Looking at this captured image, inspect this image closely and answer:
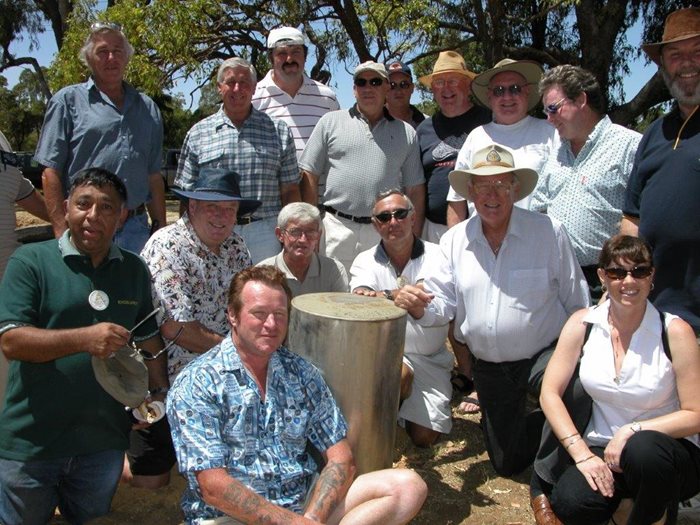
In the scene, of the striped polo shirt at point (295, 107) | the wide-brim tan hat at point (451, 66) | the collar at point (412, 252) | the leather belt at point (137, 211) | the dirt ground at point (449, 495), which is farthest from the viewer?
the striped polo shirt at point (295, 107)

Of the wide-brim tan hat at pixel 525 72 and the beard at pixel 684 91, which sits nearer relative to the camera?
the beard at pixel 684 91

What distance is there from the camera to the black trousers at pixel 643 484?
122 inches

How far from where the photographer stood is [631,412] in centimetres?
336

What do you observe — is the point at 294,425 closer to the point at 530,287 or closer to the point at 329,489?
the point at 329,489

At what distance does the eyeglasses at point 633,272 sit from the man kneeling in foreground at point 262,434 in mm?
1377

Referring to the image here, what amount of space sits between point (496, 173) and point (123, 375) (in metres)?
2.29

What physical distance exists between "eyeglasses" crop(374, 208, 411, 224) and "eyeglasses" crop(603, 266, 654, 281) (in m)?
1.44

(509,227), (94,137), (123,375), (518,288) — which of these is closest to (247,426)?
(123,375)

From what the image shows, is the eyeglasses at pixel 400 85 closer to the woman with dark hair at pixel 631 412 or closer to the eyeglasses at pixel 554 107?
the eyeglasses at pixel 554 107

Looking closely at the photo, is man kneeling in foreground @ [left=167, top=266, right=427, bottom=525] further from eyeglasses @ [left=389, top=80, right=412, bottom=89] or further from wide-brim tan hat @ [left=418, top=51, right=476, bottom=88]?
eyeglasses @ [left=389, top=80, right=412, bottom=89]

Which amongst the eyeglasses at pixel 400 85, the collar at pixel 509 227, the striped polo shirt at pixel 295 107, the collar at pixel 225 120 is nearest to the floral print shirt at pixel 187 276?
the collar at pixel 225 120

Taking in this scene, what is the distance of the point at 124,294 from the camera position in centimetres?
347

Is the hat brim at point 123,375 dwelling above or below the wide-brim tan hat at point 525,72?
below

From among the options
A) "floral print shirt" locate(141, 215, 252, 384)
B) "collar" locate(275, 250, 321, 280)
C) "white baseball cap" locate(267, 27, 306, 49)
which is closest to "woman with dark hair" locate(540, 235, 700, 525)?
"collar" locate(275, 250, 321, 280)
